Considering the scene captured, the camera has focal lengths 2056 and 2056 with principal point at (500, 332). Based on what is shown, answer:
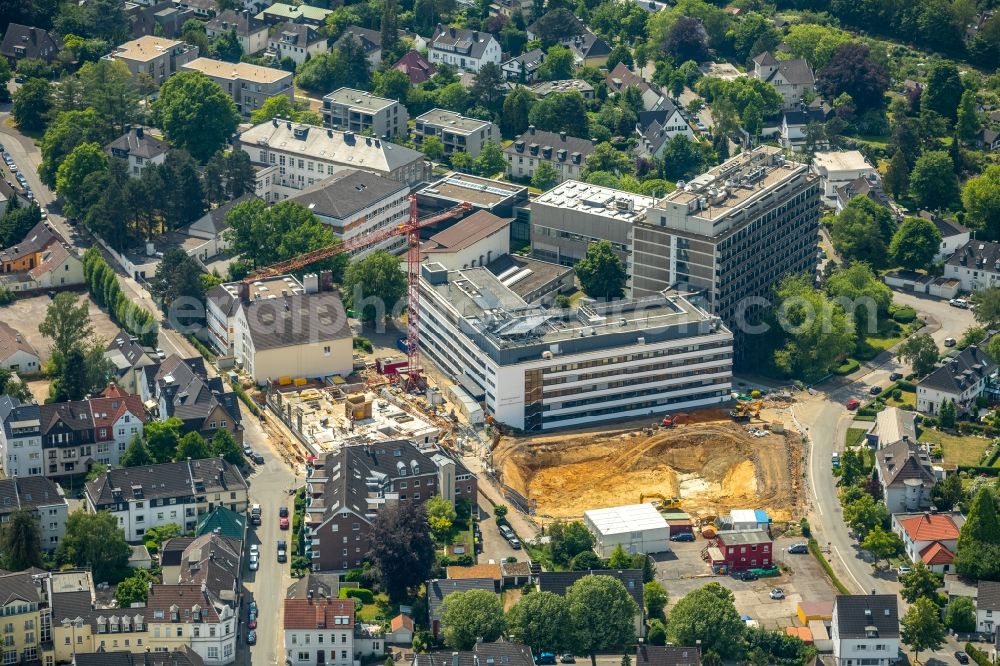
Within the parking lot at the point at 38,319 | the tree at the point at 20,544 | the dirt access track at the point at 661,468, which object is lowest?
the dirt access track at the point at 661,468

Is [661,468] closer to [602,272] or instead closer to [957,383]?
[957,383]

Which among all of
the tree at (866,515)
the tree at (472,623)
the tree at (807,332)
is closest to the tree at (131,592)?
the tree at (472,623)

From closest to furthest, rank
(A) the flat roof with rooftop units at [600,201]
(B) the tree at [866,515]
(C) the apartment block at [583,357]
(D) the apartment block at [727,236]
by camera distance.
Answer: (B) the tree at [866,515] < (C) the apartment block at [583,357] < (D) the apartment block at [727,236] < (A) the flat roof with rooftop units at [600,201]

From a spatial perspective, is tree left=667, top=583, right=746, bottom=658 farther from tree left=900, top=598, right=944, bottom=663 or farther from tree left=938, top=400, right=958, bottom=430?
tree left=938, top=400, right=958, bottom=430

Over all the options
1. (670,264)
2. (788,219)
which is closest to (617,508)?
(670,264)

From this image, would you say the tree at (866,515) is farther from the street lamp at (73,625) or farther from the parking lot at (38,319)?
the parking lot at (38,319)

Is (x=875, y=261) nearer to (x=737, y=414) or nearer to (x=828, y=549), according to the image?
(x=737, y=414)

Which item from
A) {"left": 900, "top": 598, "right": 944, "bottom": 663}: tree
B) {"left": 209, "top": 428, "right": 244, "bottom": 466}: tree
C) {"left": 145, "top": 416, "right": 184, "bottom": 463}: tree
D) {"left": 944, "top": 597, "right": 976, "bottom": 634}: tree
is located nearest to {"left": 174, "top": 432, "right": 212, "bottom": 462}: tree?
{"left": 209, "top": 428, "right": 244, "bottom": 466}: tree

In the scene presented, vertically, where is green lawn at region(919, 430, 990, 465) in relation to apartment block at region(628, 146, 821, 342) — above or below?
below
